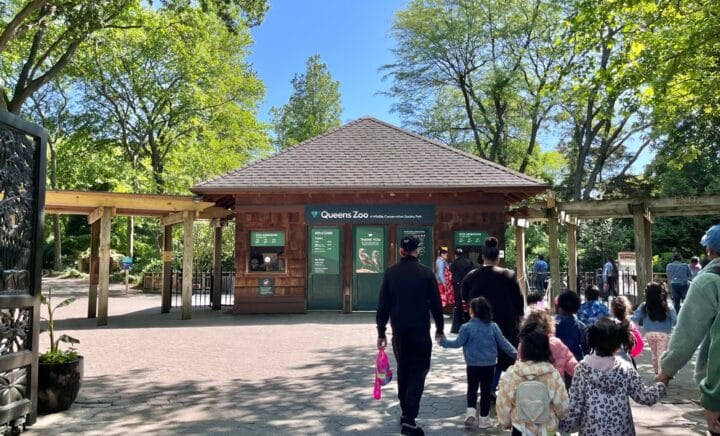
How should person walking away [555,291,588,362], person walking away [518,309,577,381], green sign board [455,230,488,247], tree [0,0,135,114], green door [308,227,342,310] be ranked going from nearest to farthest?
person walking away [518,309,577,381]
person walking away [555,291,588,362]
tree [0,0,135,114]
green sign board [455,230,488,247]
green door [308,227,342,310]

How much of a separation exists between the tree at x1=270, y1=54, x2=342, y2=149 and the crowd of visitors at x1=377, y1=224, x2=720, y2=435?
41.2 m

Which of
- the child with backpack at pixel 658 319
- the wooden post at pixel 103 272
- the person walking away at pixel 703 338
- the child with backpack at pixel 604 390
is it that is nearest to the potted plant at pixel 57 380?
the child with backpack at pixel 604 390

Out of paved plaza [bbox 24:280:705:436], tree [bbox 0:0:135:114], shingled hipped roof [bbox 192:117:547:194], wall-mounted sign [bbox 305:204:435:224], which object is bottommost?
paved plaza [bbox 24:280:705:436]

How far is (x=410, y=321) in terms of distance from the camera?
4.96m

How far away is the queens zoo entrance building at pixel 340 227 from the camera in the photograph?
14609 millimetres

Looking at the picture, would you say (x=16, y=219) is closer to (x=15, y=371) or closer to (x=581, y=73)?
(x=15, y=371)

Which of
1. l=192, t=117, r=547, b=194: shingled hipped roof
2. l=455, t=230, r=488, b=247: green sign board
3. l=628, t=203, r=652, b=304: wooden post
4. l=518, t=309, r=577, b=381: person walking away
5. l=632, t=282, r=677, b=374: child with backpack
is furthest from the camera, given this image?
l=455, t=230, r=488, b=247: green sign board

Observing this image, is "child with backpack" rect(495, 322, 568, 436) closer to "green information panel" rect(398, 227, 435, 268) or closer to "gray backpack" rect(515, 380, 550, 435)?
"gray backpack" rect(515, 380, 550, 435)

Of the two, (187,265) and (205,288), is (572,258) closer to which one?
(187,265)

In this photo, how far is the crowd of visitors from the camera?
296cm

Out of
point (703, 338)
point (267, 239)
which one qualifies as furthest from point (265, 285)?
point (703, 338)

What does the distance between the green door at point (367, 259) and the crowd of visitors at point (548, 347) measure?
8297 millimetres

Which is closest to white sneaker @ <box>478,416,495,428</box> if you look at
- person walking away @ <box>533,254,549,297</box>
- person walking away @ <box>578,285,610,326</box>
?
person walking away @ <box>578,285,610,326</box>

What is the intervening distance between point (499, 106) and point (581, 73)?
19.3 m
